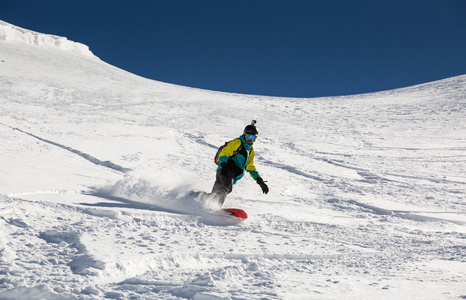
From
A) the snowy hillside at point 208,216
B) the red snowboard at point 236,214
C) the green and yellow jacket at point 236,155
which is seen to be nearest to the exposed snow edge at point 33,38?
the snowy hillside at point 208,216

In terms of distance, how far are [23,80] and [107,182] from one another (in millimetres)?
14283

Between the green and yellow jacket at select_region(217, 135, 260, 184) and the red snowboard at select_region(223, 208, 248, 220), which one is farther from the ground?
the green and yellow jacket at select_region(217, 135, 260, 184)

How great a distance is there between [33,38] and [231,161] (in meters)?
36.3

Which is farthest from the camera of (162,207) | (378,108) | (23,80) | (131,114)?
(378,108)

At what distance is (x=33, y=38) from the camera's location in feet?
115

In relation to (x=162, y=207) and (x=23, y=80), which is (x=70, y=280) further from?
(x=23, y=80)

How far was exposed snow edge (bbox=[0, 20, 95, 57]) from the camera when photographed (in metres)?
33.5

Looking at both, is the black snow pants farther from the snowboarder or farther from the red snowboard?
the red snowboard

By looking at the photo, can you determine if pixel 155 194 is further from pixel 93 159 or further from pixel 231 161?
pixel 93 159

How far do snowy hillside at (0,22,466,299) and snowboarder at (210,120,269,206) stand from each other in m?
0.41

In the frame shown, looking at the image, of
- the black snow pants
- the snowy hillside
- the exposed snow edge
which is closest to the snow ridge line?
the snowy hillside

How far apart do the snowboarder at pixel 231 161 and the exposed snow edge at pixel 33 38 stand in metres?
34.5

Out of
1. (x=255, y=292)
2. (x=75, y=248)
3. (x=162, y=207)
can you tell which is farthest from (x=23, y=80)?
(x=255, y=292)

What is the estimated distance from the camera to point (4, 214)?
356cm
